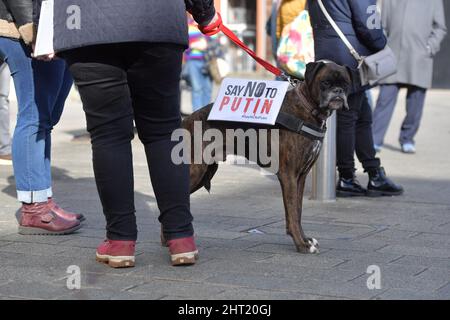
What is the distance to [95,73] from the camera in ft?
14.1

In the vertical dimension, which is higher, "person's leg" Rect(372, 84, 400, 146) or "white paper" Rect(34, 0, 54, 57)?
"white paper" Rect(34, 0, 54, 57)

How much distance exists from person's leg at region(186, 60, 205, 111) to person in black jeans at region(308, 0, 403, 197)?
5.40m

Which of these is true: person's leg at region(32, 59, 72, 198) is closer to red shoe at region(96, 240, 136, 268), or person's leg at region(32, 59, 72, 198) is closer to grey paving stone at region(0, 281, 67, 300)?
red shoe at region(96, 240, 136, 268)

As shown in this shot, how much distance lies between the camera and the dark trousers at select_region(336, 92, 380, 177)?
686 cm

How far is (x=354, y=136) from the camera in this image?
6977 millimetres

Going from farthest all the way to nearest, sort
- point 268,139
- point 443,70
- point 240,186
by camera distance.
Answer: point 443,70 < point 240,186 < point 268,139

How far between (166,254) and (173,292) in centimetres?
80

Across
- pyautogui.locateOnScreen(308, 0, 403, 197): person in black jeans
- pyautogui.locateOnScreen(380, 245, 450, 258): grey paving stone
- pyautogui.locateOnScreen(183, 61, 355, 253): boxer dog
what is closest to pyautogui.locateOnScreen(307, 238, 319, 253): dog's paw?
pyautogui.locateOnScreen(183, 61, 355, 253): boxer dog

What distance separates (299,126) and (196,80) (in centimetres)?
761

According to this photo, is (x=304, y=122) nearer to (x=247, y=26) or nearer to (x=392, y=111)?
(x=392, y=111)

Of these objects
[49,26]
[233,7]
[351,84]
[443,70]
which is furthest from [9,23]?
[233,7]

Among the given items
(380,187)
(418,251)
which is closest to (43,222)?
(418,251)

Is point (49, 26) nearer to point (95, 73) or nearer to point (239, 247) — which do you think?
point (95, 73)
